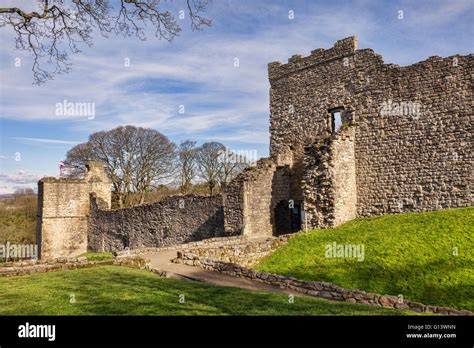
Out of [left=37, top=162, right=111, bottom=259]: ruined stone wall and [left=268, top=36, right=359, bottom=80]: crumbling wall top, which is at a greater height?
[left=268, top=36, right=359, bottom=80]: crumbling wall top

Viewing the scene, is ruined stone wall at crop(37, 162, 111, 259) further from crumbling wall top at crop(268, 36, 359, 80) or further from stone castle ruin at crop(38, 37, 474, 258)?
crumbling wall top at crop(268, 36, 359, 80)

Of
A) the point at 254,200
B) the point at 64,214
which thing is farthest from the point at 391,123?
the point at 64,214

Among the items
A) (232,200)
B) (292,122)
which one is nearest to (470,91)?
(292,122)

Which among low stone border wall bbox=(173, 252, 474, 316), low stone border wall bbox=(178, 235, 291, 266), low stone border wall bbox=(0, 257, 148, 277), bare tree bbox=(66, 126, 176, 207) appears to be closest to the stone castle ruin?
low stone border wall bbox=(178, 235, 291, 266)

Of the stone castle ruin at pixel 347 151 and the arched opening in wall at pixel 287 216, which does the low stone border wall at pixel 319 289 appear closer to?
the stone castle ruin at pixel 347 151

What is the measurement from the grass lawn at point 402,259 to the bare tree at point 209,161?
107 ft

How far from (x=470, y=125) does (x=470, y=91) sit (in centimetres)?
134

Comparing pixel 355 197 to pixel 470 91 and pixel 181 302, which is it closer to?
pixel 470 91

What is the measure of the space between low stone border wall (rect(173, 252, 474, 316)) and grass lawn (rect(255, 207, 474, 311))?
118 centimetres

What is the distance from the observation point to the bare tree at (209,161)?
50.2 m

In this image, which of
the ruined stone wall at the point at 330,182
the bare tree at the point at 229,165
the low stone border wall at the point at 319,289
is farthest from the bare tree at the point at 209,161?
the low stone border wall at the point at 319,289

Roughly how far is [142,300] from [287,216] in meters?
15.7

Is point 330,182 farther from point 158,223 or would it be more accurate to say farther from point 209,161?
point 209,161

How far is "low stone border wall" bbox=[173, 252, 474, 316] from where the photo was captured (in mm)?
10008
